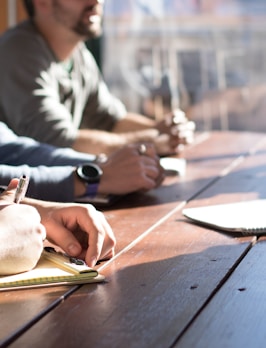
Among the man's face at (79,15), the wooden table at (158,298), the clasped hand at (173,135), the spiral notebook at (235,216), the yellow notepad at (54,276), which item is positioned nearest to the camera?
the wooden table at (158,298)

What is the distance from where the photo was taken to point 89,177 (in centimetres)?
202

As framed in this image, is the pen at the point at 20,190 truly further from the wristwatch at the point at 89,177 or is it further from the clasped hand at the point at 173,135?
the clasped hand at the point at 173,135

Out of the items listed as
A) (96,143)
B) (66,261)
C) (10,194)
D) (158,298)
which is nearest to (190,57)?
(96,143)

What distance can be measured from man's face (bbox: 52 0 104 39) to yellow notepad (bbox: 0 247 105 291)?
1.93 m

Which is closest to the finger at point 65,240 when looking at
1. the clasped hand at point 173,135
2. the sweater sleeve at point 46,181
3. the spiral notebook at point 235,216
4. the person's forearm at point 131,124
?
the spiral notebook at point 235,216

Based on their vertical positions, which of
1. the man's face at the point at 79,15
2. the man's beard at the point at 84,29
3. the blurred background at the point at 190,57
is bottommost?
the blurred background at the point at 190,57

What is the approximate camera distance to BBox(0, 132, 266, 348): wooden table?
1040mm

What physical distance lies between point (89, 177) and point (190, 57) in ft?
14.1

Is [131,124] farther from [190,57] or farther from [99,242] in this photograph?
[190,57]

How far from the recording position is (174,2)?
20.0 feet

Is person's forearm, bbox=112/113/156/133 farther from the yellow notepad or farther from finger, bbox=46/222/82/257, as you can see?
the yellow notepad

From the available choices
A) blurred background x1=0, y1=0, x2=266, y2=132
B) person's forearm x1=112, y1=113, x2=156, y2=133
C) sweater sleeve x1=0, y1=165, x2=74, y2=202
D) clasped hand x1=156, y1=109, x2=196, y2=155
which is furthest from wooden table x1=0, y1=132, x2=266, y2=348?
blurred background x1=0, y1=0, x2=266, y2=132

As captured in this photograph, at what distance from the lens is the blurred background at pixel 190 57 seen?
6059 mm

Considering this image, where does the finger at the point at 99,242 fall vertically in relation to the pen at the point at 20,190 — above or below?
below
